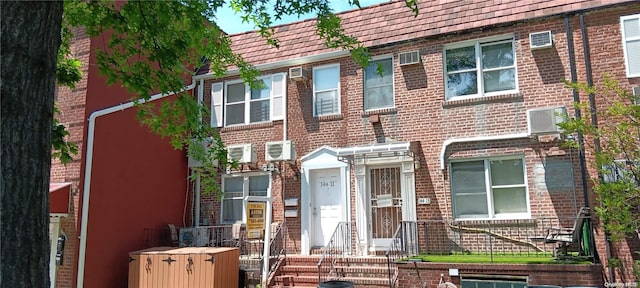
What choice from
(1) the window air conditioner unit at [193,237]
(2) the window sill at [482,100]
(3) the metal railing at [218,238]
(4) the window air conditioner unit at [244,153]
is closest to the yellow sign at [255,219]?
(3) the metal railing at [218,238]

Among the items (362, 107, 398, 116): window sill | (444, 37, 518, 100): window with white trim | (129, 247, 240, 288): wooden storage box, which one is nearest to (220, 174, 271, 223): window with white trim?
(129, 247, 240, 288): wooden storage box

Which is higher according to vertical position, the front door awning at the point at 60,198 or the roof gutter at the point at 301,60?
the roof gutter at the point at 301,60

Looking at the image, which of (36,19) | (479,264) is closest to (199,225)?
(479,264)

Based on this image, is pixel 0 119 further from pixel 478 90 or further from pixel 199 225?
pixel 199 225

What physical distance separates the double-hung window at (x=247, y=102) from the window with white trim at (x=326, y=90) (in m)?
0.91

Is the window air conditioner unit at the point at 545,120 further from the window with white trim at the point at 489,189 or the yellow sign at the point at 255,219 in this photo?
the yellow sign at the point at 255,219

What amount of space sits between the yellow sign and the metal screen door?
8.57 feet

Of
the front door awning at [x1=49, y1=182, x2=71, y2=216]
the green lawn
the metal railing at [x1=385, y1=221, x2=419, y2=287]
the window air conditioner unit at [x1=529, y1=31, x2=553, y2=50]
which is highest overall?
the window air conditioner unit at [x1=529, y1=31, x2=553, y2=50]

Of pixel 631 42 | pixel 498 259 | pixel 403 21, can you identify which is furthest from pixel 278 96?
pixel 631 42

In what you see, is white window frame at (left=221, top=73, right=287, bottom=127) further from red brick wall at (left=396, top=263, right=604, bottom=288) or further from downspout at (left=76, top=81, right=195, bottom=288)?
red brick wall at (left=396, top=263, right=604, bottom=288)

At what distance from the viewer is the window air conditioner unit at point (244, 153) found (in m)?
13.5

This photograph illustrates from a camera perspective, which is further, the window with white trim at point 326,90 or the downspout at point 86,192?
the window with white trim at point 326,90

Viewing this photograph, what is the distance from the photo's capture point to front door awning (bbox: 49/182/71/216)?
11141 millimetres

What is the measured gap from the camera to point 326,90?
524 inches
